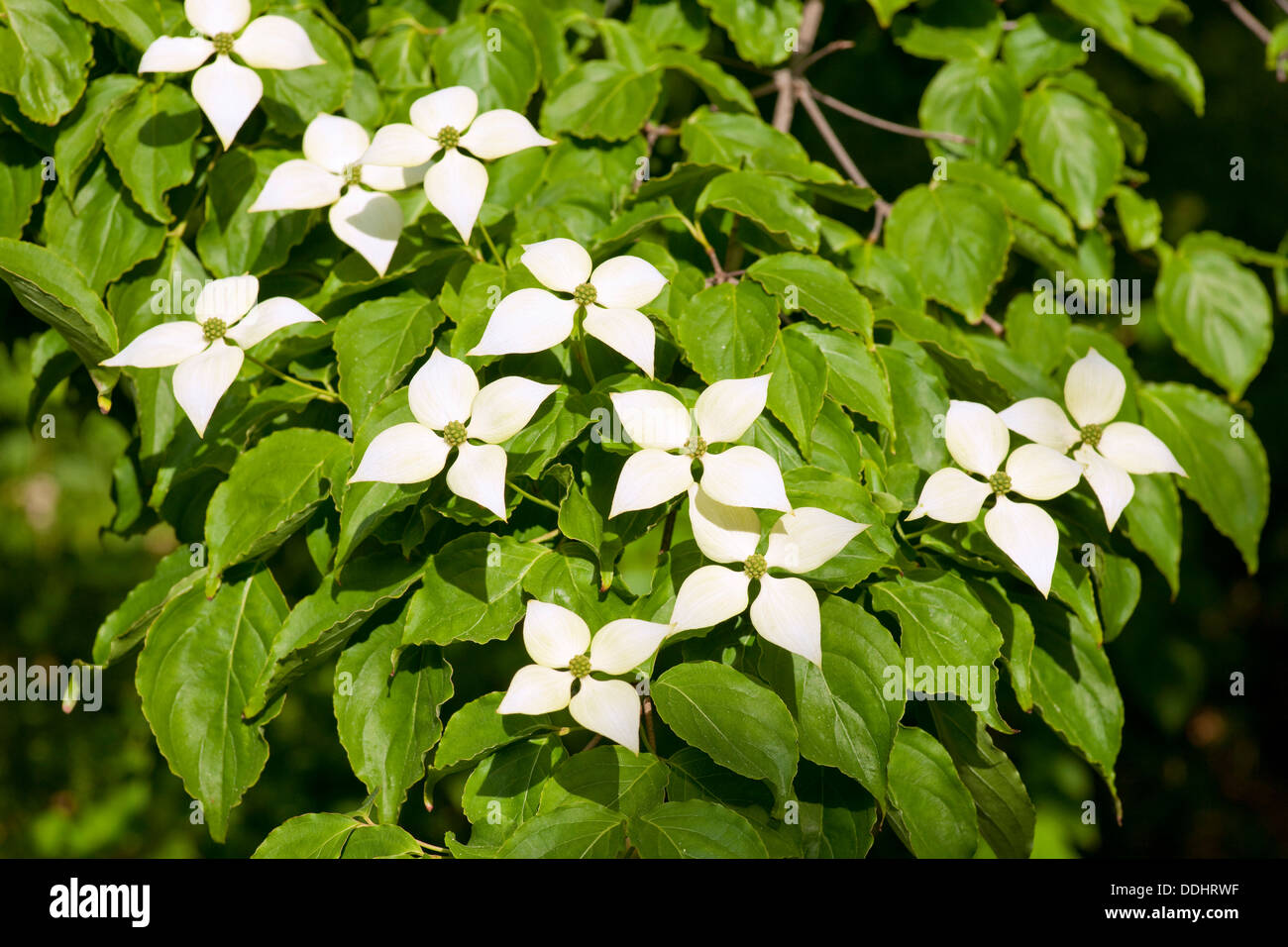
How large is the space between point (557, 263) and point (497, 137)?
0.22 meters

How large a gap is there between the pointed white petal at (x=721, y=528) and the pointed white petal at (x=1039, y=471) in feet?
0.98

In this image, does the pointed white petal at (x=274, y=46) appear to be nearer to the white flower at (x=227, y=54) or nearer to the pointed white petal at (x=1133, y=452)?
the white flower at (x=227, y=54)

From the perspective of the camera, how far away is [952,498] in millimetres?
1060

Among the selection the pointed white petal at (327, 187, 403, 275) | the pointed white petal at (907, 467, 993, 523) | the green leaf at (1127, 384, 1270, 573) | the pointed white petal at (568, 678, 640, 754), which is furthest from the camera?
the green leaf at (1127, 384, 1270, 573)

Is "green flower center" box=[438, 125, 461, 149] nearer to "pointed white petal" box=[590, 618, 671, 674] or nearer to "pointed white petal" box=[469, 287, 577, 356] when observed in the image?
"pointed white petal" box=[469, 287, 577, 356]

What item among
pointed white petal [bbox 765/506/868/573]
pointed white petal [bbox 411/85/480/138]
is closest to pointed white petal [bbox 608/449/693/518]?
pointed white petal [bbox 765/506/868/573]

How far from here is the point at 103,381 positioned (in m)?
1.17

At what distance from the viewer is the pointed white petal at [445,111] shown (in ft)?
3.76

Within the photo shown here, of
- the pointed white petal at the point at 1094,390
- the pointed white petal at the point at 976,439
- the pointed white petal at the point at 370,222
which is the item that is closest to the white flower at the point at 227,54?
the pointed white petal at the point at 370,222

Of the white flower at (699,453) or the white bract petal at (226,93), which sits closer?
the white flower at (699,453)

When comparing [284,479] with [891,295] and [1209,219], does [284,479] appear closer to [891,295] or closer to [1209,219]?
[891,295]

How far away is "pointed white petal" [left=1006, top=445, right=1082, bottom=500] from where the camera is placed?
106cm

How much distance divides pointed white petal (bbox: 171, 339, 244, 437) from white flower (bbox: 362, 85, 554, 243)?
0.28 metres
